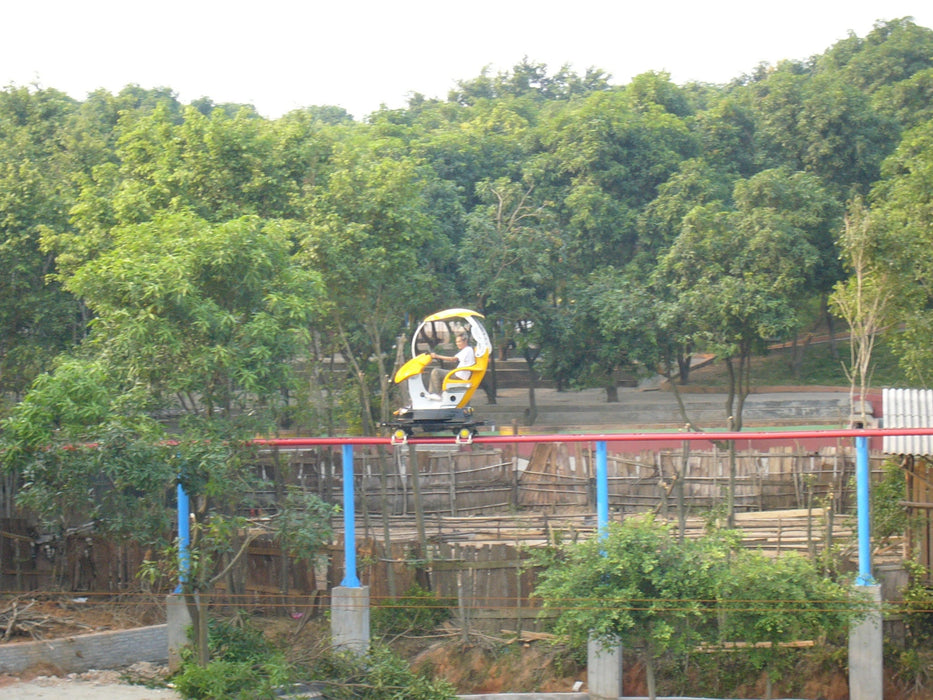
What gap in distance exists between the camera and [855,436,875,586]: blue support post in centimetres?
1264

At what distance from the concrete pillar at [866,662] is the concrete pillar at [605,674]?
295cm

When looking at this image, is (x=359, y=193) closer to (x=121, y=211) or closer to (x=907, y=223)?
(x=121, y=211)

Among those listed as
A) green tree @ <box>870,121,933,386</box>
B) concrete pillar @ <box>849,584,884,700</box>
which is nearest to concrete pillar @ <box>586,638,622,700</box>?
concrete pillar @ <box>849,584,884,700</box>

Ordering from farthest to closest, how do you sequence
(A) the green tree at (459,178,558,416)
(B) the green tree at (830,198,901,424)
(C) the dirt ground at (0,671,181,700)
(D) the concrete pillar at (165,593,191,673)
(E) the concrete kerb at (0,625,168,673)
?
1. (A) the green tree at (459,178,558,416)
2. (B) the green tree at (830,198,901,424)
3. (D) the concrete pillar at (165,593,191,673)
4. (E) the concrete kerb at (0,625,168,673)
5. (C) the dirt ground at (0,671,181,700)

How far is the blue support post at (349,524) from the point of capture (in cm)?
1340

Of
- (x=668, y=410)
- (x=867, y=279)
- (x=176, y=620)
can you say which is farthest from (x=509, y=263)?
(x=176, y=620)

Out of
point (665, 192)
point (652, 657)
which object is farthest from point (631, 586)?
point (665, 192)

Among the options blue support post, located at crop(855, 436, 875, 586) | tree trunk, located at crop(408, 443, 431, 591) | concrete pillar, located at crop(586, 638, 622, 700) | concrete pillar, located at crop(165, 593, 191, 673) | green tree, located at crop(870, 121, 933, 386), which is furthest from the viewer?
green tree, located at crop(870, 121, 933, 386)

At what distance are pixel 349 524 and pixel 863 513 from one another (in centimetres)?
672

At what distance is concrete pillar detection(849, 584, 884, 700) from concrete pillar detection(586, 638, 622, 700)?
9.69 ft

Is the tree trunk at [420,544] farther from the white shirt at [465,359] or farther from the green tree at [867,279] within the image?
the green tree at [867,279]

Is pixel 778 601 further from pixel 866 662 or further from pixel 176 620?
pixel 176 620

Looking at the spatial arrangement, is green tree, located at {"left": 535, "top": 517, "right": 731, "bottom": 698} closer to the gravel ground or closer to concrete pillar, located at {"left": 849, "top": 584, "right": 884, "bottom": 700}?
concrete pillar, located at {"left": 849, "top": 584, "right": 884, "bottom": 700}

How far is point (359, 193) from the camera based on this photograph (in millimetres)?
20375
